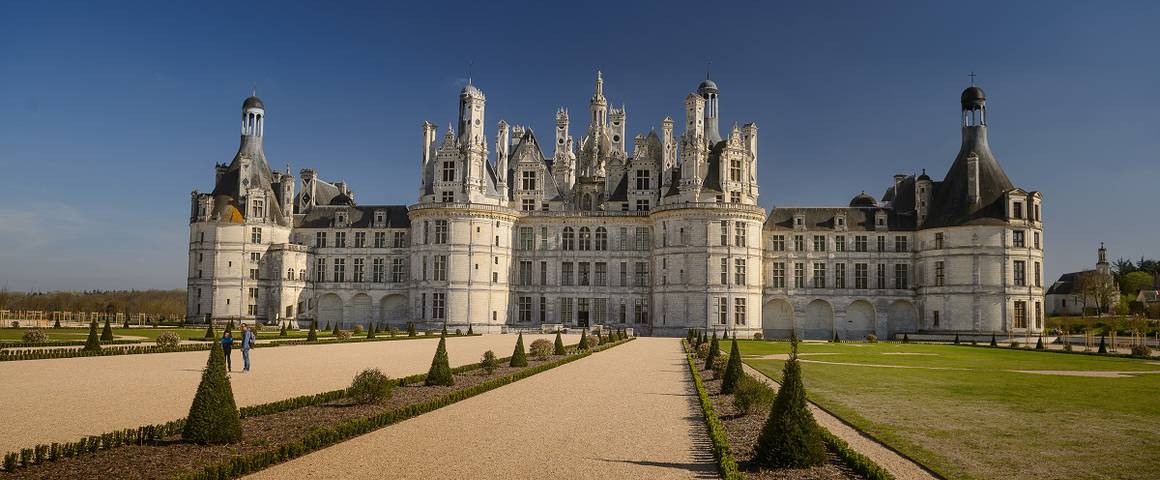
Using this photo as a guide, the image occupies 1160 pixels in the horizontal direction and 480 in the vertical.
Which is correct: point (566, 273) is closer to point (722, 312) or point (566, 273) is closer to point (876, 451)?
point (722, 312)

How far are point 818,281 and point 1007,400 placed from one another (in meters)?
49.6

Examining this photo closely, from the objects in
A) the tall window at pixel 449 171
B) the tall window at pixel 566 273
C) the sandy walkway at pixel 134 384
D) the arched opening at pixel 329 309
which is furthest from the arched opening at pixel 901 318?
the arched opening at pixel 329 309

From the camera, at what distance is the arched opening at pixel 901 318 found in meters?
69.5

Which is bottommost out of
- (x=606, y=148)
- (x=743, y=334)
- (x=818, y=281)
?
(x=743, y=334)

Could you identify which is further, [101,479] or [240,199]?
[240,199]

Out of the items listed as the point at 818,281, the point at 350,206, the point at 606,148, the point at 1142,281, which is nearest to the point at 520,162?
the point at 606,148

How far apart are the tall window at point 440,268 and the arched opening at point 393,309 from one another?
290 inches

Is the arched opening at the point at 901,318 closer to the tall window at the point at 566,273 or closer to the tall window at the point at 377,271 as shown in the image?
the tall window at the point at 566,273

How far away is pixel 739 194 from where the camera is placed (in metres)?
67.8

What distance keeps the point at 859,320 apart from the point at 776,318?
674 centimetres

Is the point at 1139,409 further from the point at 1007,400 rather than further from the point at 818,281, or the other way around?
the point at 818,281

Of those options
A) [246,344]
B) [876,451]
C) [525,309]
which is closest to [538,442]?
[876,451]

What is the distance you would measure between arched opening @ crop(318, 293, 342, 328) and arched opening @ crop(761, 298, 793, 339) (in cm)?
3754

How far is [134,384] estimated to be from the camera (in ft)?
75.5
